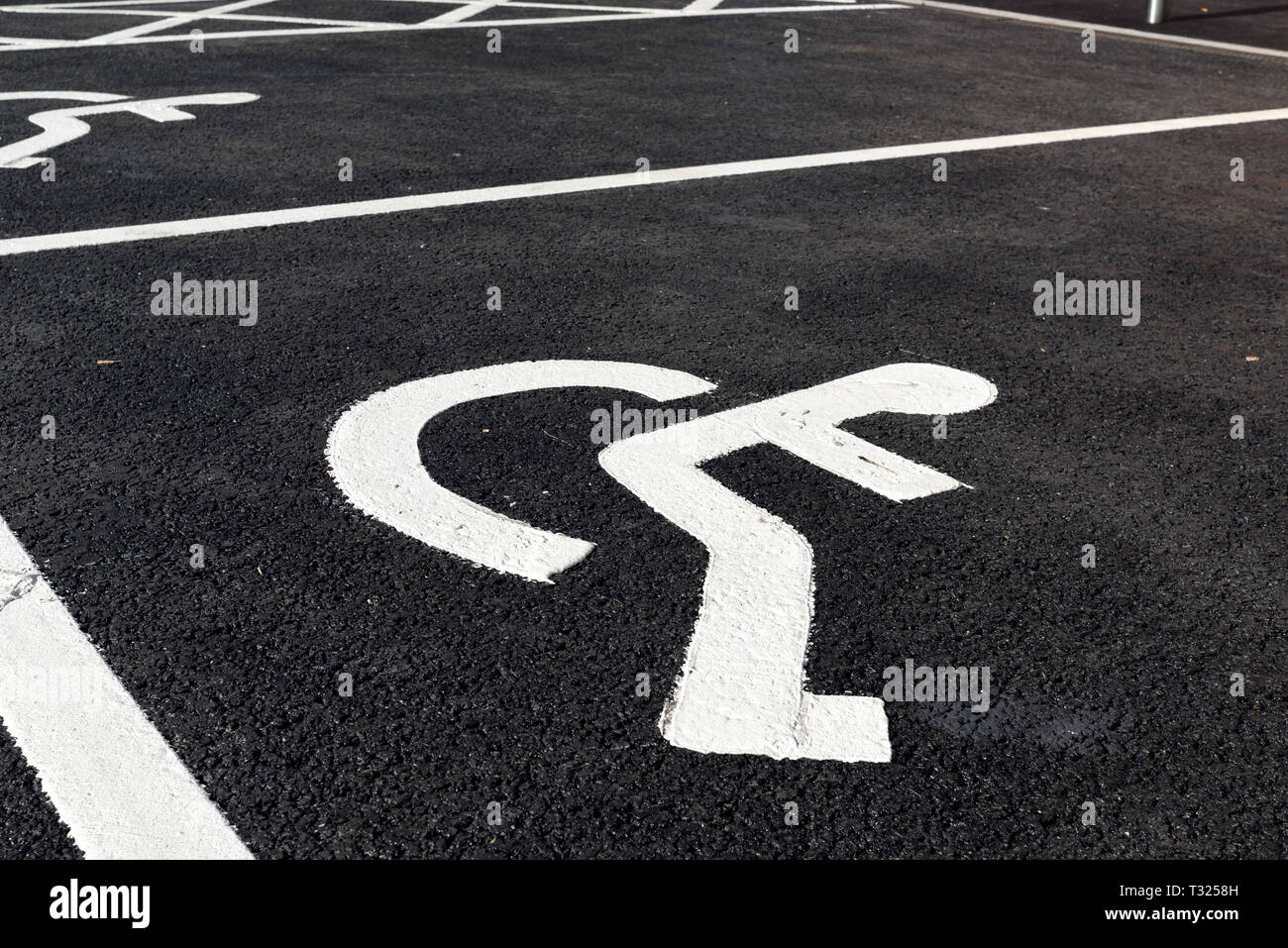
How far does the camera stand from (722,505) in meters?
3.86

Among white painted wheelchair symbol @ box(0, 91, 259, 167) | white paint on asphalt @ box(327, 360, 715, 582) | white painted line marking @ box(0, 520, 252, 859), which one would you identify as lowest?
white painted line marking @ box(0, 520, 252, 859)

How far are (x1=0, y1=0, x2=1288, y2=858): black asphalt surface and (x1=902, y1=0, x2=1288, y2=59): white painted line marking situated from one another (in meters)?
4.28

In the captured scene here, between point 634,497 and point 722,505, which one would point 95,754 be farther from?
point 722,505

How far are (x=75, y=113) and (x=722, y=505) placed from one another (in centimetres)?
661

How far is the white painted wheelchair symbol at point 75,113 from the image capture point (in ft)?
24.9

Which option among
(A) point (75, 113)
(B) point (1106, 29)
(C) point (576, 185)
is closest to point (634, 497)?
(C) point (576, 185)

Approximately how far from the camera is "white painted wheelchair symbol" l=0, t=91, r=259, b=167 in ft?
24.9

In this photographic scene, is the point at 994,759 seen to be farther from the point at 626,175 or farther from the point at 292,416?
the point at 626,175

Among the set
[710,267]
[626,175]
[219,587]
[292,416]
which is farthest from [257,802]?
[626,175]

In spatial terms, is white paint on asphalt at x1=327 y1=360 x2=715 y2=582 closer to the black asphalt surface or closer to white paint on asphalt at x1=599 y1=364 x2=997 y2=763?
the black asphalt surface

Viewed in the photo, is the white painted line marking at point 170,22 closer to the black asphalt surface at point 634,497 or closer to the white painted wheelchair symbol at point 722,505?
the black asphalt surface at point 634,497

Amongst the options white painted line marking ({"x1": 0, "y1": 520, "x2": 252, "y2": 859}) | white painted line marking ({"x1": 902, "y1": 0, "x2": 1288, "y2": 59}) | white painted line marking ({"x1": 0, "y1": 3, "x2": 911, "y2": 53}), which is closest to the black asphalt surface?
white painted line marking ({"x1": 0, "y1": 520, "x2": 252, "y2": 859})

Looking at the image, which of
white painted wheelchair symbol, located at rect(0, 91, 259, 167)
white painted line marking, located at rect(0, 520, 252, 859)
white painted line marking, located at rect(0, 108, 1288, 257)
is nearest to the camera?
white painted line marking, located at rect(0, 520, 252, 859)
